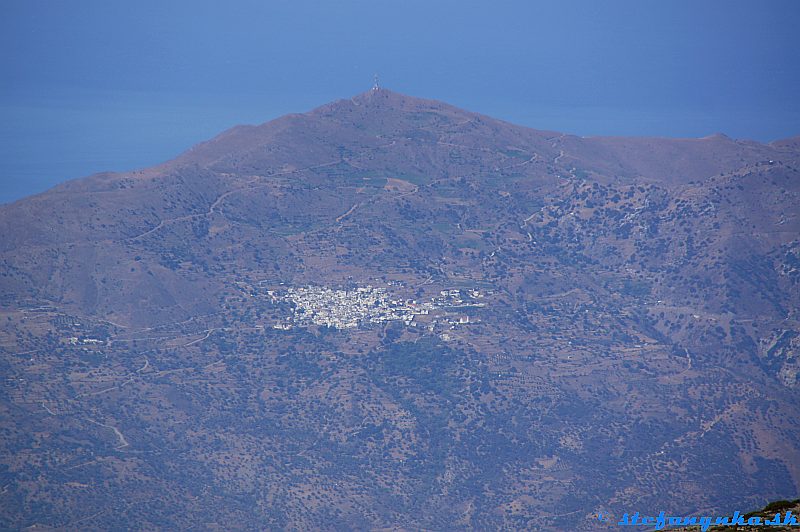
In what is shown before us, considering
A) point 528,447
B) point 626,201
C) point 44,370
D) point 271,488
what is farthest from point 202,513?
point 626,201

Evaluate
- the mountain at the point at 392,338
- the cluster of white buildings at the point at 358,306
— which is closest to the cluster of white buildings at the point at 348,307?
the cluster of white buildings at the point at 358,306

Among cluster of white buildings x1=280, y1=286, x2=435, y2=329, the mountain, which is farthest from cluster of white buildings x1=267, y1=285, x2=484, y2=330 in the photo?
the mountain

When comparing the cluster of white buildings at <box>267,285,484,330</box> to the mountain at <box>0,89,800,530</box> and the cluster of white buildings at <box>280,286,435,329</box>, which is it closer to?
the cluster of white buildings at <box>280,286,435,329</box>

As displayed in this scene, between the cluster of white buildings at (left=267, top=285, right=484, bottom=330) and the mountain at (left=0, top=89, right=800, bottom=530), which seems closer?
the mountain at (left=0, top=89, right=800, bottom=530)

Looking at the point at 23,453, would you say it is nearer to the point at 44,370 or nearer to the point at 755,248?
the point at 44,370

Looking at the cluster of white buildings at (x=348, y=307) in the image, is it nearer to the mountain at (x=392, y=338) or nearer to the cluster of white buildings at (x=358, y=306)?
the cluster of white buildings at (x=358, y=306)

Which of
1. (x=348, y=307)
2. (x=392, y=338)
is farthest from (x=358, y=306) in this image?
(x=392, y=338)

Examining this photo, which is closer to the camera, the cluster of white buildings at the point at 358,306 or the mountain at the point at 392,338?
the mountain at the point at 392,338

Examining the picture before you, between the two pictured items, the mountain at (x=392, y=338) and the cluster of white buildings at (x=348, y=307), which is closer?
the mountain at (x=392, y=338)

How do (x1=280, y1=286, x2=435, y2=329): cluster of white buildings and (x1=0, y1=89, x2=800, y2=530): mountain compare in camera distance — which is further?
(x1=280, y1=286, x2=435, y2=329): cluster of white buildings
